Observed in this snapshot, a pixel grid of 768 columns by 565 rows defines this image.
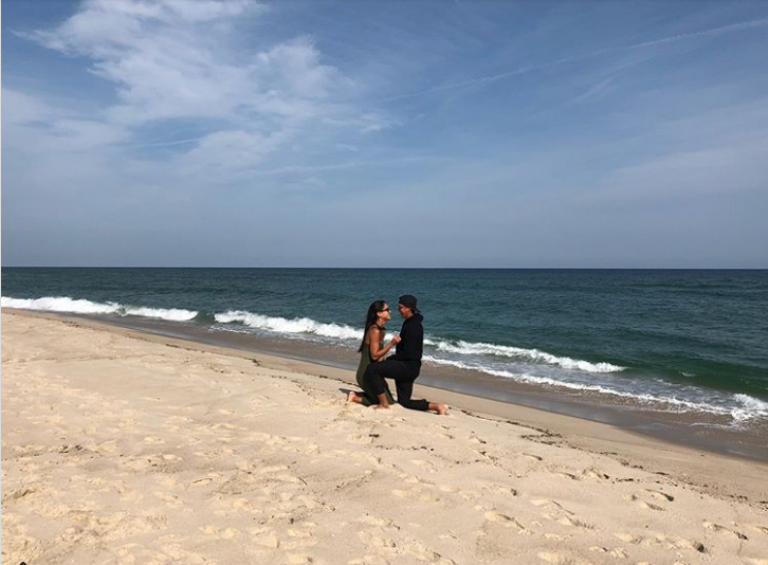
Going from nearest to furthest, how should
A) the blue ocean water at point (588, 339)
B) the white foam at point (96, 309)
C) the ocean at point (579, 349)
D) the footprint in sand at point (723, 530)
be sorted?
the footprint in sand at point (723, 530) → the ocean at point (579, 349) → the blue ocean water at point (588, 339) → the white foam at point (96, 309)

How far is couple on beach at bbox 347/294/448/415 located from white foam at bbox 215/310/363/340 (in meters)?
12.0

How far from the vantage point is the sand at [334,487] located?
11.9ft

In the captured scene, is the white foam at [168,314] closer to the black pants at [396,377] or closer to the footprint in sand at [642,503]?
the black pants at [396,377]

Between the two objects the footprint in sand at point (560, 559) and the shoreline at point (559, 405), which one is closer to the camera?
the footprint in sand at point (560, 559)

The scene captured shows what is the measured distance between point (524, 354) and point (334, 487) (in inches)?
476

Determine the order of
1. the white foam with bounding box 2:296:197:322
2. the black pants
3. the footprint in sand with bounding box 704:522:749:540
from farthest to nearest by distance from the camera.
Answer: the white foam with bounding box 2:296:197:322, the black pants, the footprint in sand with bounding box 704:522:749:540

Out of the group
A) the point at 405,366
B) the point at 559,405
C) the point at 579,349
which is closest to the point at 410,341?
the point at 405,366

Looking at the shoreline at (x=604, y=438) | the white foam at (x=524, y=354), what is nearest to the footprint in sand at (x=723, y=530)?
the shoreline at (x=604, y=438)

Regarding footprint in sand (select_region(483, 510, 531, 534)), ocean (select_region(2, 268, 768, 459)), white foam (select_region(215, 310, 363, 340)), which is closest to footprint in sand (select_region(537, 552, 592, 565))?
footprint in sand (select_region(483, 510, 531, 534))

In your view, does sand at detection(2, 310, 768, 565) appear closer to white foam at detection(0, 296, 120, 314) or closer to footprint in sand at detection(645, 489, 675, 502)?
footprint in sand at detection(645, 489, 675, 502)

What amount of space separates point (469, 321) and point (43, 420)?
20108mm

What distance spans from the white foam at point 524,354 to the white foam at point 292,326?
404 cm

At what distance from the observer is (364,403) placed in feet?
25.0

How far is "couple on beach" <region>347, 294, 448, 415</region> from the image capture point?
7457mm
